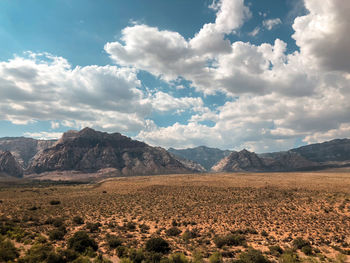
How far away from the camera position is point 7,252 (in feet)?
55.3

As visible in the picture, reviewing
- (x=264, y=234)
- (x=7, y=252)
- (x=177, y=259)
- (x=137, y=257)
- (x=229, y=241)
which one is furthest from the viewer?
(x=264, y=234)

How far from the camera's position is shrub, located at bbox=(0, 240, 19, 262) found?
16.4 metres

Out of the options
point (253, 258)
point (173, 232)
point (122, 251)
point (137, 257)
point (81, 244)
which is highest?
point (253, 258)

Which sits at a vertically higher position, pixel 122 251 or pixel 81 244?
pixel 81 244

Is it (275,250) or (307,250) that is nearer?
(307,250)

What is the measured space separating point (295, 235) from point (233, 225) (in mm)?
7314

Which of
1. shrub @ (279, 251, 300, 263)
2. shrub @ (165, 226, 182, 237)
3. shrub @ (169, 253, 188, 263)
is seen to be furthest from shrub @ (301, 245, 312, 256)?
shrub @ (165, 226, 182, 237)

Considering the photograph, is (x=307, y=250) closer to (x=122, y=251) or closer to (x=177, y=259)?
(x=177, y=259)

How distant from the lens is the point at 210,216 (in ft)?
109

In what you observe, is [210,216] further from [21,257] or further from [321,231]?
[21,257]

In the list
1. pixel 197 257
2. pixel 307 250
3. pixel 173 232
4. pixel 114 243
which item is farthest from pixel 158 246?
pixel 307 250

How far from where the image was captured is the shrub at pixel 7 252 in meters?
16.4

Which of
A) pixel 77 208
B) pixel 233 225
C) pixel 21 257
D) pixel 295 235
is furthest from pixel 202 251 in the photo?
pixel 77 208

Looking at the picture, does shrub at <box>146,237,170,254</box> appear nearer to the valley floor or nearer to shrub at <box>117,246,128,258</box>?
the valley floor
